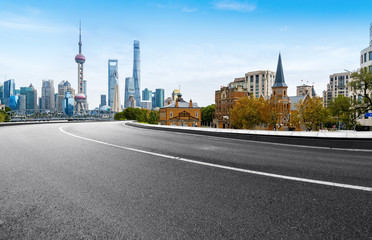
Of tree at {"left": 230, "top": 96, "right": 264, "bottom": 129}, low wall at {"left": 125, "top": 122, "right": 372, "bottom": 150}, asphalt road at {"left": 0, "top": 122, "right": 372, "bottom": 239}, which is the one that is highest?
tree at {"left": 230, "top": 96, "right": 264, "bottom": 129}

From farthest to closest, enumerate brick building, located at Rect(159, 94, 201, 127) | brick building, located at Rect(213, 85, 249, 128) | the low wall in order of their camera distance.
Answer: brick building, located at Rect(159, 94, 201, 127), brick building, located at Rect(213, 85, 249, 128), the low wall

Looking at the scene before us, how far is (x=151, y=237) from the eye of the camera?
2486 mm

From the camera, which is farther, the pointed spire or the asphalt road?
the pointed spire

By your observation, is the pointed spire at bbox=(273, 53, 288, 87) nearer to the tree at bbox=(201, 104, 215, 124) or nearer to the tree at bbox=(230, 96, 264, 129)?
the tree at bbox=(201, 104, 215, 124)

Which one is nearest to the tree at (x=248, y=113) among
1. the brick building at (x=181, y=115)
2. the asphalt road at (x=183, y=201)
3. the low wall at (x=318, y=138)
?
the brick building at (x=181, y=115)

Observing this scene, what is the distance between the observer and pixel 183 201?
3.43 m

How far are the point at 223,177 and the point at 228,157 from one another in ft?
7.27

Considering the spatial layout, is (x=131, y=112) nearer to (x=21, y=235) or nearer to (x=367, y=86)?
(x=367, y=86)

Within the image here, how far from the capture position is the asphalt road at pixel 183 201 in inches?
103

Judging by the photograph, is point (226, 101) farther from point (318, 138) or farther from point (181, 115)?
point (318, 138)

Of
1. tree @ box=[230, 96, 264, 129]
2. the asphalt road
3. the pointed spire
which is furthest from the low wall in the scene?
the pointed spire

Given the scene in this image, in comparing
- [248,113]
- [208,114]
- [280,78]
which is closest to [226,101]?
[280,78]

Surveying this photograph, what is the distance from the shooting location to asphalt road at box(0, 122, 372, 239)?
103 inches

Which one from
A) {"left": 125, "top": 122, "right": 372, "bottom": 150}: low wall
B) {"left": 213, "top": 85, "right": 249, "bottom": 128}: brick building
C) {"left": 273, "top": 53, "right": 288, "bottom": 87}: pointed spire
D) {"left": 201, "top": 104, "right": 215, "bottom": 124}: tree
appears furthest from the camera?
{"left": 201, "top": 104, "right": 215, "bottom": 124}: tree
